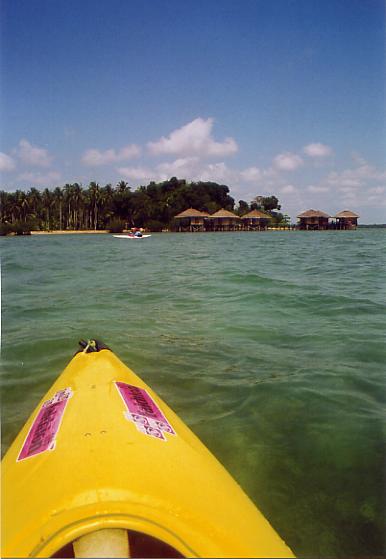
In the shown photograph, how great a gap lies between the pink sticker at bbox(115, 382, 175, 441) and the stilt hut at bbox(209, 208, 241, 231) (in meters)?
49.9

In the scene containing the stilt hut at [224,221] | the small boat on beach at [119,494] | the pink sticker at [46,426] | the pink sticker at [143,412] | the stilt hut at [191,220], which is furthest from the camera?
the stilt hut at [224,221]

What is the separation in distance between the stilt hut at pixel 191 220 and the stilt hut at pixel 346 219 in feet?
58.6

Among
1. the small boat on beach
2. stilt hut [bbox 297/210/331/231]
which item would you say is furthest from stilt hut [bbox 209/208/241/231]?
the small boat on beach

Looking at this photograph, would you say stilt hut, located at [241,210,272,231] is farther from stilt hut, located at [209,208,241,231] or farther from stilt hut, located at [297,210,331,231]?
stilt hut, located at [297,210,331,231]

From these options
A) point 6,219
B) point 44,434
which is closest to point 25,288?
point 44,434

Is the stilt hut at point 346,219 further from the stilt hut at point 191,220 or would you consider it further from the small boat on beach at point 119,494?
the small boat on beach at point 119,494

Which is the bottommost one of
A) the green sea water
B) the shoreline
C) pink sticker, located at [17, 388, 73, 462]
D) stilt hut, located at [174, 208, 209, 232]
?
the green sea water

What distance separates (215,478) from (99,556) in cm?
58

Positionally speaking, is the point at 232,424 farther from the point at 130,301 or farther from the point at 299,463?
the point at 130,301

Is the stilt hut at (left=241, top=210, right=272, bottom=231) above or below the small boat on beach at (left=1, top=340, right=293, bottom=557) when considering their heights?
above

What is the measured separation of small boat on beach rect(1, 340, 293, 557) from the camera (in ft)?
3.79

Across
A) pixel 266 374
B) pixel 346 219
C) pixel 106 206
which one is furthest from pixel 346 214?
pixel 266 374

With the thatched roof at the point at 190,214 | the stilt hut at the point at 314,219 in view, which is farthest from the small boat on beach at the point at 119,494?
the stilt hut at the point at 314,219

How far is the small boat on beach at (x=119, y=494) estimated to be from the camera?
3.79ft
